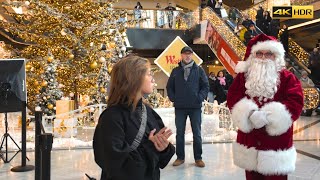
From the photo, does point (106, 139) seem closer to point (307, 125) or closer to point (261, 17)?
point (307, 125)

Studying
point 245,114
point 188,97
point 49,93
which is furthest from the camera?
point 49,93

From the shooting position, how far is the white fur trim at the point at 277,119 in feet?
11.1

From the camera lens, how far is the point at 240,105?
141 inches

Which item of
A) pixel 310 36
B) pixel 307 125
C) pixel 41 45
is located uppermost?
pixel 310 36

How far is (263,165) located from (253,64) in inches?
36.3

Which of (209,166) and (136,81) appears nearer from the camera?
(136,81)

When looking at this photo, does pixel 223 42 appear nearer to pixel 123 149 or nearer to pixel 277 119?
pixel 277 119

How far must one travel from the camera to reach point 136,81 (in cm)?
224

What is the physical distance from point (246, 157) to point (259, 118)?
41 centimetres

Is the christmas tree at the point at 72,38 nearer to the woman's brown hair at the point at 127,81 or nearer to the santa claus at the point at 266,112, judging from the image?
the santa claus at the point at 266,112

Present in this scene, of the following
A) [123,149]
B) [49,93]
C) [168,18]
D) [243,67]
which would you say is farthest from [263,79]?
[168,18]

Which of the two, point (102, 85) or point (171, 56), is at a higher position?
point (171, 56)

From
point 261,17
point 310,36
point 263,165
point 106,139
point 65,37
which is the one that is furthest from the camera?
point 310,36

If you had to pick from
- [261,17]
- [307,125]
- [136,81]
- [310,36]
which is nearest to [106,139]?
[136,81]
